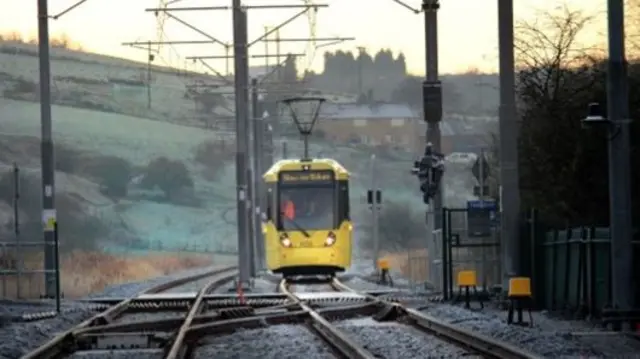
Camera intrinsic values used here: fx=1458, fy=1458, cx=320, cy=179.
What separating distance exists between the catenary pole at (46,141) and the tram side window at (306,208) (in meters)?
8.34

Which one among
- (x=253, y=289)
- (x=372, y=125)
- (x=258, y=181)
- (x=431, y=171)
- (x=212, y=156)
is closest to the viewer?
(x=431, y=171)

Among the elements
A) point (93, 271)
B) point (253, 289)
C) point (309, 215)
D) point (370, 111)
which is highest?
point (370, 111)

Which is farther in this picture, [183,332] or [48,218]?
[48,218]

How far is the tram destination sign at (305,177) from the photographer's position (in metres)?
41.7

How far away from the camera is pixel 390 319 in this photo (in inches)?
951

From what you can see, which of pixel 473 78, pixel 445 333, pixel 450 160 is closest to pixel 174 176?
pixel 450 160

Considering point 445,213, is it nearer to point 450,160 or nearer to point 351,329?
point 351,329

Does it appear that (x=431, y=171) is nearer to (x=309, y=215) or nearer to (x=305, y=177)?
(x=305, y=177)

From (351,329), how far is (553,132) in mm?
15075

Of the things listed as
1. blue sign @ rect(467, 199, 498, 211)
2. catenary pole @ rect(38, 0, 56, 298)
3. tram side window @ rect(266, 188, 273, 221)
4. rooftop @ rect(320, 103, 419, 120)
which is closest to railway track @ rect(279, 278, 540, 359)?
blue sign @ rect(467, 199, 498, 211)

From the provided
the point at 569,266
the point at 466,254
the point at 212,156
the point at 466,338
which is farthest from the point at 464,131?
the point at 466,338

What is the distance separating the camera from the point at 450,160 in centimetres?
7600

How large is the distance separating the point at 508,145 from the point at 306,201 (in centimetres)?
1683

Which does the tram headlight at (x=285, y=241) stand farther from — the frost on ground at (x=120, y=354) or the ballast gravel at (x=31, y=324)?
the frost on ground at (x=120, y=354)
